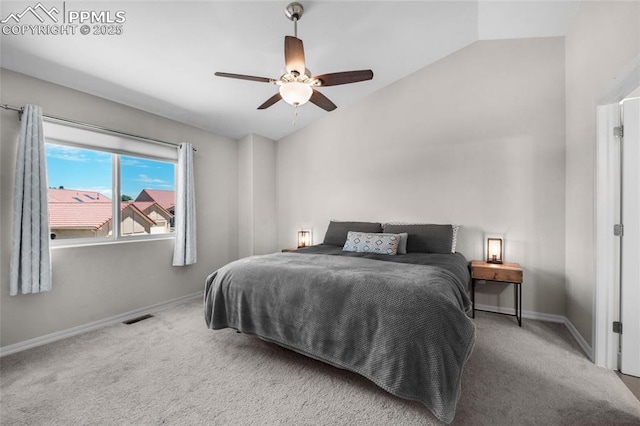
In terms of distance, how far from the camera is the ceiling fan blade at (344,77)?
2.13 m

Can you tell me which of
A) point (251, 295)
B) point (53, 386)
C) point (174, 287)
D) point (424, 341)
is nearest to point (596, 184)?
point (424, 341)

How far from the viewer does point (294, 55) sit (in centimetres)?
201

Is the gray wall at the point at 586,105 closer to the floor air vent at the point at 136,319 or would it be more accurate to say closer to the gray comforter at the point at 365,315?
the gray comforter at the point at 365,315

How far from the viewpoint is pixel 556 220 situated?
9.74ft

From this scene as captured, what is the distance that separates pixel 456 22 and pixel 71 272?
15.4ft

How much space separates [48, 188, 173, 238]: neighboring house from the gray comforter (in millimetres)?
1541

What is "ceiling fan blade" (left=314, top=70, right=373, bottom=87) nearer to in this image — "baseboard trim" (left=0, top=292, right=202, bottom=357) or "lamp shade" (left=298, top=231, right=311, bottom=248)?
"lamp shade" (left=298, top=231, right=311, bottom=248)

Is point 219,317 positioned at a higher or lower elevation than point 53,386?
higher

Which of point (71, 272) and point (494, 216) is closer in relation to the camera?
point (71, 272)

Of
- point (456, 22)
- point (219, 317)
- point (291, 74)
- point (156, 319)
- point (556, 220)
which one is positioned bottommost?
point (156, 319)

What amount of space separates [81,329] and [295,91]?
3.13 m

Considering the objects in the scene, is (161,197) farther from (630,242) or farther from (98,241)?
(630,242)

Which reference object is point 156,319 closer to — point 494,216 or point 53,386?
point 53,386

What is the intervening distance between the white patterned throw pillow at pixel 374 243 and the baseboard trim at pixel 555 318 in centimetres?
135
